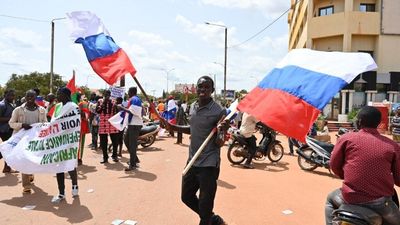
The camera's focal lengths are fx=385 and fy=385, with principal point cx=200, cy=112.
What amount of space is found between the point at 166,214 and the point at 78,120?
7.27 ft

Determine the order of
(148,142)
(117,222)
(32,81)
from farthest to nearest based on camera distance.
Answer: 1. (32,81)
2. (148,142)
3. (117,222)

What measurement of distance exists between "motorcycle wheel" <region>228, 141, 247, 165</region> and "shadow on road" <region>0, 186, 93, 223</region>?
480 centimetres

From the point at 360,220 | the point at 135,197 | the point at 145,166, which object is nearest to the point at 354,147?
the point at 360,220

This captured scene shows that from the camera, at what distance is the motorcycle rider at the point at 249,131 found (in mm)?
9750

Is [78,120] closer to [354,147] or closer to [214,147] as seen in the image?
[214,147]

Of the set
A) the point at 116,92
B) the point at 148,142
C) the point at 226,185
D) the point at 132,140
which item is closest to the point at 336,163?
the point at 226,185

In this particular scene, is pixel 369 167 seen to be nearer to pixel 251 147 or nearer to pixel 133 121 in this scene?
pixel 133 121

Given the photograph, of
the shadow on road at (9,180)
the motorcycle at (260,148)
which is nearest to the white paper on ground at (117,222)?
the shadow on road at (9,180)

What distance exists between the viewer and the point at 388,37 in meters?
31.6

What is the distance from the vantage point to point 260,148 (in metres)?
10.7

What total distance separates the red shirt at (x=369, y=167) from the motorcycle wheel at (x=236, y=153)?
6.60m

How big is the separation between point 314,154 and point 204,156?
603cm

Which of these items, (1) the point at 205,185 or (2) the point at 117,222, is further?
(2) the point at 117,222

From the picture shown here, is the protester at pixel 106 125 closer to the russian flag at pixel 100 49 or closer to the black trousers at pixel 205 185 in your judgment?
the russian flag at pixel 100 49
